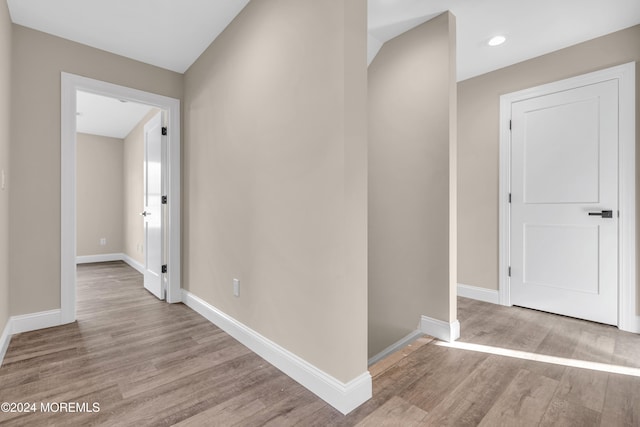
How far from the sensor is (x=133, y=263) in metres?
5.20

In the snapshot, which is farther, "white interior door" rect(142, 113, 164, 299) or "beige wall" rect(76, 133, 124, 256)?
"beige wall" rect(76, 133, 124, 256)

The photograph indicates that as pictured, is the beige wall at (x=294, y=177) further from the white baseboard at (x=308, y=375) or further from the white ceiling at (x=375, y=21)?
the white ceiling at (x=375, y=21)

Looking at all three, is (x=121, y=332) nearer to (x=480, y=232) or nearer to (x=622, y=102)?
(x=480, y=232)

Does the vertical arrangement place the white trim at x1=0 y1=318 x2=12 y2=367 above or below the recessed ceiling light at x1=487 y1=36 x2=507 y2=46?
below

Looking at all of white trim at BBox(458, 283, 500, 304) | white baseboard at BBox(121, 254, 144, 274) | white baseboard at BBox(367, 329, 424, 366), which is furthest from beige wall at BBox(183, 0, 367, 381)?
white baseboard at BBox(121, 254, 144, 274)

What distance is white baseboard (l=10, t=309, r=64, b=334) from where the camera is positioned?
7.68ft

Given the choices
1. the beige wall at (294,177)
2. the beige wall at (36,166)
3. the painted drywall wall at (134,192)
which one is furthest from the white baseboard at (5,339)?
the painted drywall wall at (134,192)

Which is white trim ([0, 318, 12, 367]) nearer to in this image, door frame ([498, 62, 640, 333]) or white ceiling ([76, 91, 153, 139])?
white ceiling ([76, 91, 153, 139])

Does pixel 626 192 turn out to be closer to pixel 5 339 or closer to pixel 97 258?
pixel 5 339

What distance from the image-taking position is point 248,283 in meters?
2.10

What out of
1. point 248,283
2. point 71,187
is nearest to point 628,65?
point 248,283

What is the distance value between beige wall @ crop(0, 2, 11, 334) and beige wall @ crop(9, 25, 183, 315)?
10cm

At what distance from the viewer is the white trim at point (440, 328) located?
2174 mm

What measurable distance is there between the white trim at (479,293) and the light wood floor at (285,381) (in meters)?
0.57
